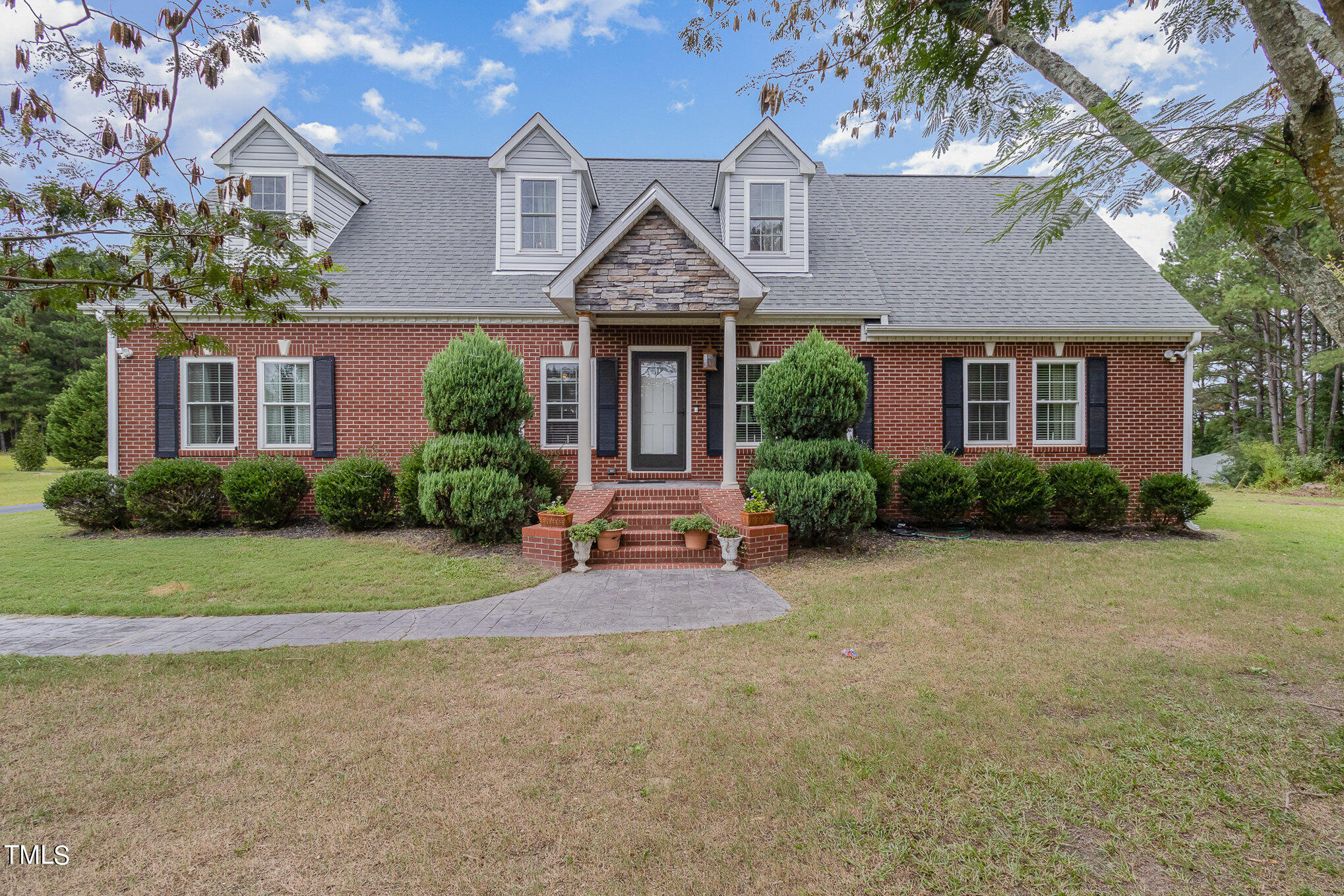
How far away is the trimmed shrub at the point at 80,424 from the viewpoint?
60.1 ft

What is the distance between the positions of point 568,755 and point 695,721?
2.51 ft

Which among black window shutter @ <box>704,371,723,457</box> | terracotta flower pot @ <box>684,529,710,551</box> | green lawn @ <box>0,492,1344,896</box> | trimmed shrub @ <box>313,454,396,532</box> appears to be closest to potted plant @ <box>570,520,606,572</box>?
terracotta flower pot @ <box>684,529,710,551</box>

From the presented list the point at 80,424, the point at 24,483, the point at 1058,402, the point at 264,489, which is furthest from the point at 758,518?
the point at 24,483

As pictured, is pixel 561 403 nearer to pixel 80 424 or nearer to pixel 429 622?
pixel 429 622

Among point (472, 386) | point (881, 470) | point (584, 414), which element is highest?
point (472, 386)

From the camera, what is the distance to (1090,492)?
9320 millimetres

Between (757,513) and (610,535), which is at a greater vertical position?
(757,513)

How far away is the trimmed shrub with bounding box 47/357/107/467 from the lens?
60.1 feet

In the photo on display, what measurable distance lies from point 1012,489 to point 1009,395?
7.04ft

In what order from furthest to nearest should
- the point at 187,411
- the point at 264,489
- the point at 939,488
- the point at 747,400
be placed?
1. the point at 747,400
2. the point at 187,411
3. the point at 939,488
4. the point at 264,489

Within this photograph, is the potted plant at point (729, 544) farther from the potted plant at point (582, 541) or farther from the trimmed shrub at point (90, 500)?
the trimmed shrub at point (90, 500)

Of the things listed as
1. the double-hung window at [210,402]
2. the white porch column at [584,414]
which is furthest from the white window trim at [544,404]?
the double-hung window at [210,402]

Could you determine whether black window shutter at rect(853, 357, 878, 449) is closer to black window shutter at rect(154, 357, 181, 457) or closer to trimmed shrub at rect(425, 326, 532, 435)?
trimmed shrub at rect(425, 326, 532, 435)

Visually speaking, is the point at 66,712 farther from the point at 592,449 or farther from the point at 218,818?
the point at 592,449
